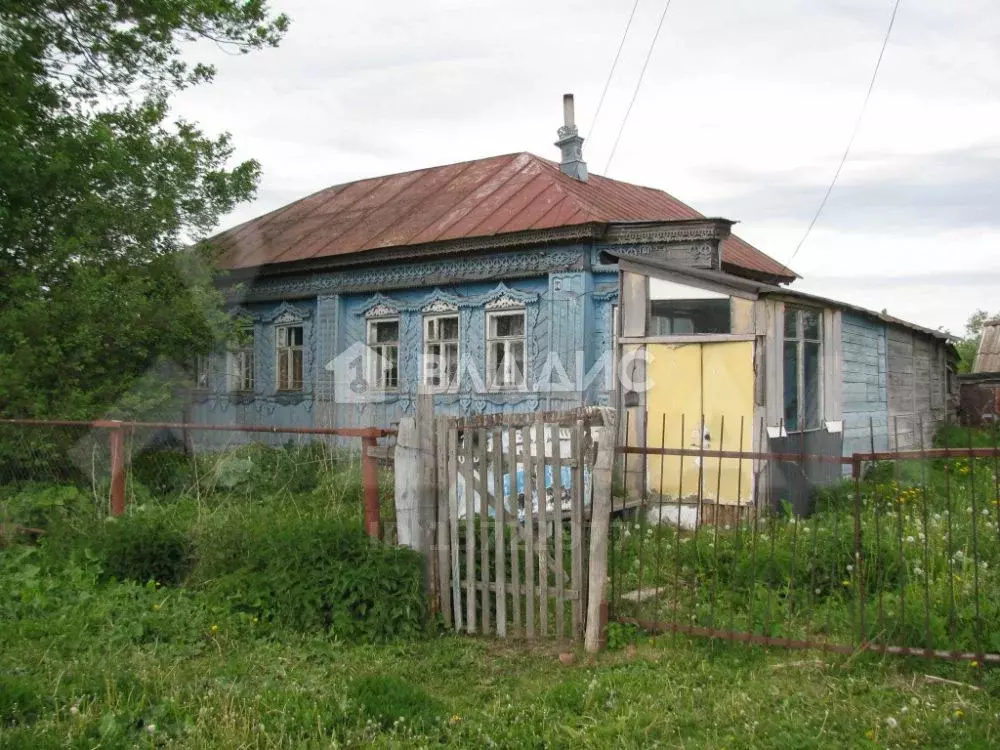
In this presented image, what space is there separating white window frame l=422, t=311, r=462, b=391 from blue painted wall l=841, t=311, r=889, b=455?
18.1 ft

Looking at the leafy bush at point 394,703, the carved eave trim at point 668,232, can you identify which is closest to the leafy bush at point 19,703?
the leafy bush at point 394,703

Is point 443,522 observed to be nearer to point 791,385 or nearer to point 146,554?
point 146,554

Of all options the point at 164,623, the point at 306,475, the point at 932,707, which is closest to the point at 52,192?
the point at 306,475

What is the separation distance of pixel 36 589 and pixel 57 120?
24.5 ft

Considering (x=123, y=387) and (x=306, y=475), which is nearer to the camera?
(x=306, y=475)

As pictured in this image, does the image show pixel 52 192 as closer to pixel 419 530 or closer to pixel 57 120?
pixel 57 120

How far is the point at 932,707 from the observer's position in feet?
12.6

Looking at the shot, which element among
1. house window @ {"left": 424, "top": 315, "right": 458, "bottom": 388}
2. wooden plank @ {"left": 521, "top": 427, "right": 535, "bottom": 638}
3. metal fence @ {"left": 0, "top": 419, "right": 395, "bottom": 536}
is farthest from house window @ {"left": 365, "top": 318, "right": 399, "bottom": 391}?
wooden plank @ {"left": 521, "top": 427, "right": 535, "bottom": 638}

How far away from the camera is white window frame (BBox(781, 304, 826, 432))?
938 cm

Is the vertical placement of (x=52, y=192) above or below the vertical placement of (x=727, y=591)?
above

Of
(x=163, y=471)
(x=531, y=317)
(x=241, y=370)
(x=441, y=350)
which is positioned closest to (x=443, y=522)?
(x=163, y=471)

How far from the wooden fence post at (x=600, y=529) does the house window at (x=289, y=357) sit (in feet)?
37.3

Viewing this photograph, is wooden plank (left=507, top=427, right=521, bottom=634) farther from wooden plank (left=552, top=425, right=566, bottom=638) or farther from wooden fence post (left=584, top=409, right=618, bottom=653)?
wooden fence post (left=584, top=409, right=618, bottom=653)

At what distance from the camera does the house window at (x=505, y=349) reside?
508 inches
